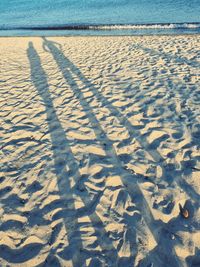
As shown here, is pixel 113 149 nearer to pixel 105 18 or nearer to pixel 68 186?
pixel 68 186

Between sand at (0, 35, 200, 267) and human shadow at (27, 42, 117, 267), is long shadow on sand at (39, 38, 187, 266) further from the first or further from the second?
human shadow at (27, 42, 117, 267)

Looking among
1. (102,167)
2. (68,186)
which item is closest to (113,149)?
(102,167)

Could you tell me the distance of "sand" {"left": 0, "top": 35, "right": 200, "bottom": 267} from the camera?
374 cm

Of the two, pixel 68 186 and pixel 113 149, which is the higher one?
pixel 113 149

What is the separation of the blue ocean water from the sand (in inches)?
454

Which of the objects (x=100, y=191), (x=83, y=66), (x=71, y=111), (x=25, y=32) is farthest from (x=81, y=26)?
(x=100, y=191)

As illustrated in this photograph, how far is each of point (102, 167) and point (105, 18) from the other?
21.5m

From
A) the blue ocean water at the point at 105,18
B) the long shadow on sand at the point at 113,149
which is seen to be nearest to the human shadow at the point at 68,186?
the long shadow on sand at the point at 113,149

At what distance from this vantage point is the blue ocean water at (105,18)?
64.4 feet

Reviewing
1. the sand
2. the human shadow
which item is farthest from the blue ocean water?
the human shadow

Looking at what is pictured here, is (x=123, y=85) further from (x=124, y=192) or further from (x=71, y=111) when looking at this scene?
(x=124, y=192)

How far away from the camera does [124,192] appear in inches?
177

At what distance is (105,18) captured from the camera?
23625 mm

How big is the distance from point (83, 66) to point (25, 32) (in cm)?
1481
